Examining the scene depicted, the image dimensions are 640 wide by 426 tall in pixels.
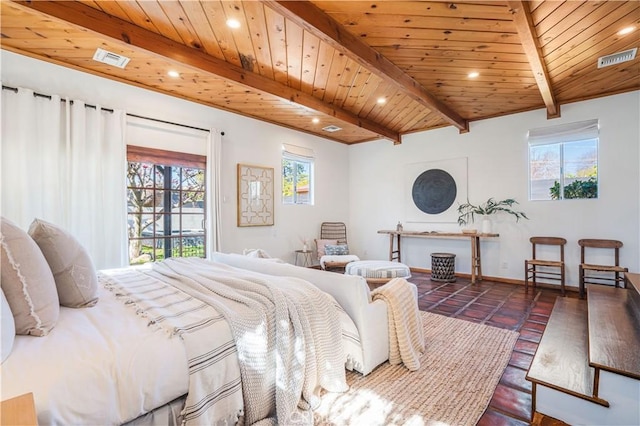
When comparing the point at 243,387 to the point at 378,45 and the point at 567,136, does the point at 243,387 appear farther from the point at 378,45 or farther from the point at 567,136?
the point at 567,136

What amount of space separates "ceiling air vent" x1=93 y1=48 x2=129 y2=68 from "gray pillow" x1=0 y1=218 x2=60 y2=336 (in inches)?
94.5

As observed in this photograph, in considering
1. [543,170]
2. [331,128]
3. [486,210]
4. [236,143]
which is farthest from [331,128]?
[543,170]

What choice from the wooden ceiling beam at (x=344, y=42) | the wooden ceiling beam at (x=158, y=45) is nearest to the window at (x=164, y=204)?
the wooden ceiling beam at (x=158, y=45)

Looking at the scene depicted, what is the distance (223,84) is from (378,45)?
189cm

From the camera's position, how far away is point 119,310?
149cm

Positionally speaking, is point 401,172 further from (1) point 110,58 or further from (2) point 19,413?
(2) point 19,413

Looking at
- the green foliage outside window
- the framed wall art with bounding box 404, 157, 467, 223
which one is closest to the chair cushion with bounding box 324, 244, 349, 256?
the framed wall art with bounding box 404, 157, 467, 223

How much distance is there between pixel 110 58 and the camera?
2.93 meters

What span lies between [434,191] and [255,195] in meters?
3.28

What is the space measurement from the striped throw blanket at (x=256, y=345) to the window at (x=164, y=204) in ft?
6.66

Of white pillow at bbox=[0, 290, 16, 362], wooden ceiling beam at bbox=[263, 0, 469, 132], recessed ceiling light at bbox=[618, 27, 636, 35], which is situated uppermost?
recessed ceiling light at bbox=[618, 27, 636, 35]

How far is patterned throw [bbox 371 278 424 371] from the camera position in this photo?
208 cm

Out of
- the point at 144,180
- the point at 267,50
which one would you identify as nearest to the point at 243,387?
the point at 267,50

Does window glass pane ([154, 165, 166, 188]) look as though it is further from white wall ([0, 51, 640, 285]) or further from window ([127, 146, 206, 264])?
white wall ([0, 51, 640, 285])
